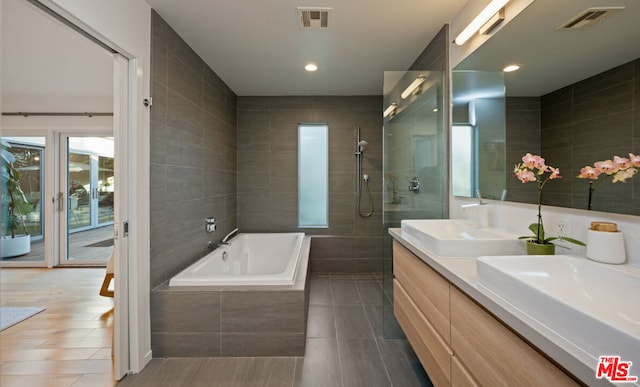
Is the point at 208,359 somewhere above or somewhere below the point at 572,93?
below

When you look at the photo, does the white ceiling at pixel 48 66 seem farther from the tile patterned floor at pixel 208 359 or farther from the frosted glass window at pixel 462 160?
the frosted glass window at pixel 462 160

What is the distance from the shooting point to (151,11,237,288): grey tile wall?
2.00 metres

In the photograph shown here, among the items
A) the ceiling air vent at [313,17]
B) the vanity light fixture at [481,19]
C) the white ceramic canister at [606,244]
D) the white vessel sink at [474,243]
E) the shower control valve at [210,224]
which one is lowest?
the shower control valve at [210,224]

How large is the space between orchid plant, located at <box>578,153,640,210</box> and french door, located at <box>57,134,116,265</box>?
5.32m

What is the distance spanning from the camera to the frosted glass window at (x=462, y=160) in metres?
1.91

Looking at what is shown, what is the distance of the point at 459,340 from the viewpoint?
1.08 meters

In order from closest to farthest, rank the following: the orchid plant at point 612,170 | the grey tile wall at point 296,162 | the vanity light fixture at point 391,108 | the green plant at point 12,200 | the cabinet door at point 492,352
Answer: the cabinet door at point 492,352
the orchid plant at point 612,170
the vanity light fixture at point 391,108
the green plant at point 12,200
the grey tile wall at point 296,162

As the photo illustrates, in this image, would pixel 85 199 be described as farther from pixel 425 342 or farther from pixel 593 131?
pixel 593 131

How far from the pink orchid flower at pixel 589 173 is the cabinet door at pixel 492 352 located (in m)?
0.69

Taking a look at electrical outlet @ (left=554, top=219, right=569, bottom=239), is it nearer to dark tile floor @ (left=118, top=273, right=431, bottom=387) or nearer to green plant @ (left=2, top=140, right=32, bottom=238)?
dark tile floor @ (left=118, top=273, right=431, bottom=387)

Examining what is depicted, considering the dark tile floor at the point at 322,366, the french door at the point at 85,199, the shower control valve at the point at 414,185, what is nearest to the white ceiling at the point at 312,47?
the french door at the point at 85,199

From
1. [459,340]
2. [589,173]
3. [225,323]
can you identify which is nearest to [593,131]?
[589,173]

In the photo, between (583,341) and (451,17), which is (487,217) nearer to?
(583,341)

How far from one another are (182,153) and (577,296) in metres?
2.58
